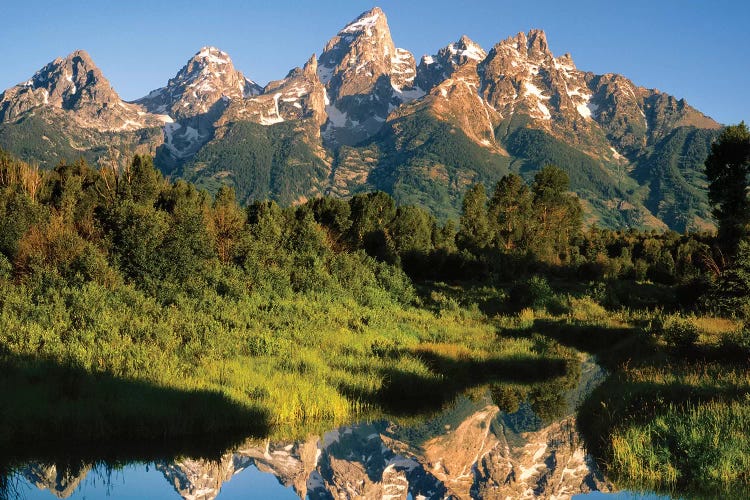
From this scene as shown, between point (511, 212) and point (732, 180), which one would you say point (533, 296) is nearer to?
point (732, 180)

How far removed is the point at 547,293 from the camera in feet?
194

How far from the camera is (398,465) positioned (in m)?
22.2

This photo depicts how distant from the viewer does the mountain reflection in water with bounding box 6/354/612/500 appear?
62.0 ft

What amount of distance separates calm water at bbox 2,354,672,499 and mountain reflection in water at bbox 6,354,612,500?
36 mm

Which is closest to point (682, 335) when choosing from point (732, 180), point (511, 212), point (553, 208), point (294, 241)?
point (294, 241)

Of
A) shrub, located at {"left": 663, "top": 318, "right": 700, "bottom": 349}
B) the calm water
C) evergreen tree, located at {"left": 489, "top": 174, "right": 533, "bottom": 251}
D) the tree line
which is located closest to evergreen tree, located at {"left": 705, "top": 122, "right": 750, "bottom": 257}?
the tree line

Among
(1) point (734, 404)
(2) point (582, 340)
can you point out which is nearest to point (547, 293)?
(2) point (582, 340)

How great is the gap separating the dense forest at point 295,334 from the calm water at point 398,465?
4.18ft

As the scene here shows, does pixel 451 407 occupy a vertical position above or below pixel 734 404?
below

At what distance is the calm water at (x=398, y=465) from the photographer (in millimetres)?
18875

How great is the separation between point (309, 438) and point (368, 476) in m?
2.72

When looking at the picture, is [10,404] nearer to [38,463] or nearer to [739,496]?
[38,463]

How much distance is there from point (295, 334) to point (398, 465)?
569 inches

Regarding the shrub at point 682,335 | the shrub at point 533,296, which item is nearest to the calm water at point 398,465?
the shrub at point 682,335
